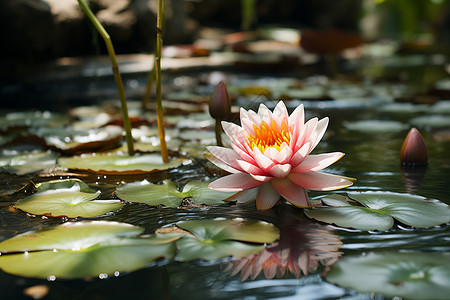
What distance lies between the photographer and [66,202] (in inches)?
41.9

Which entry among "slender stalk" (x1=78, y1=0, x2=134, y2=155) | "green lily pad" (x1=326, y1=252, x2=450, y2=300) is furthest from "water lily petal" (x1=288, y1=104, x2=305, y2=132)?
"slender stalk" (x1=78, y1=0, x2=134, y2=155)

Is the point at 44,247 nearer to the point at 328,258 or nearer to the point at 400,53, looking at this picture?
the point at 328,258

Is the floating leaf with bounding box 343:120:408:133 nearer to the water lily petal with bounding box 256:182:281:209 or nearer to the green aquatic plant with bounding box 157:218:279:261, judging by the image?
the water lily petal with bounding box 256:182:281:209

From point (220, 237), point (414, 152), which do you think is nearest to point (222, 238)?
point (220, 237)

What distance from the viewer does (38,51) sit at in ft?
11.4

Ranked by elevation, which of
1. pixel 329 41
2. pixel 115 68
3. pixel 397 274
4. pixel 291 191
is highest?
pixel 329 41

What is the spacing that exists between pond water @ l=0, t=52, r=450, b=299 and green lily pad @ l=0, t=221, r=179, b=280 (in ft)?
0.05

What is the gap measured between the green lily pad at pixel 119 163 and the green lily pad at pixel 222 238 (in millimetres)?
460

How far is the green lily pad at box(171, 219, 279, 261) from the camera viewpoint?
0.79m

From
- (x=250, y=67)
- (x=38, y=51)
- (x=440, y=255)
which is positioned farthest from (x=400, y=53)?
(x=440, y=255)

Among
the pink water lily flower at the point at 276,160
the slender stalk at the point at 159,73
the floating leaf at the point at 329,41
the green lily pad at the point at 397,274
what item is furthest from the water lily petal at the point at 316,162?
the floating leaf at the point at 329,41

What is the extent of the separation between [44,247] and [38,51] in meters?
2.99

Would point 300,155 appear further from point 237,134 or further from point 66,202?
point 66,202

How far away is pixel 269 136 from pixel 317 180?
13cm
